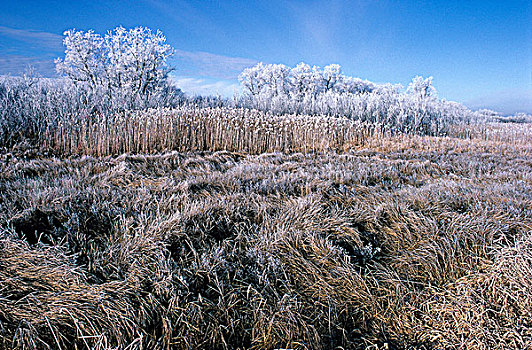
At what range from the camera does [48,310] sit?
1.65m

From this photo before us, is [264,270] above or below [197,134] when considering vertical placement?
below

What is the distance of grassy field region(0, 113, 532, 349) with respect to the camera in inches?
64.5

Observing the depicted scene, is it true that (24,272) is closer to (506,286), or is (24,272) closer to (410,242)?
(410,242)

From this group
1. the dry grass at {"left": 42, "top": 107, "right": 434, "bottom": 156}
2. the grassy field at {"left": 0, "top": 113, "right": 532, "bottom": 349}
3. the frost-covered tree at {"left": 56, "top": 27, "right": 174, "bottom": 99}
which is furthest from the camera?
the frost-covered tree at {"left": 56, "top": 27, "right": 174, "bottom": 99}

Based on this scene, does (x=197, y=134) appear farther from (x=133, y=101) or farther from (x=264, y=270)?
(x=264, y=270)

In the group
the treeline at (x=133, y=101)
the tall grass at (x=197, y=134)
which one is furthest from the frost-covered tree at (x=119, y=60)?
the tall grass at (x=197, y=134)

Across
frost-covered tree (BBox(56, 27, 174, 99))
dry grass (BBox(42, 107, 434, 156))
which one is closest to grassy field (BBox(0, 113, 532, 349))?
dry grass (BBox(42, 107, 434, 156))

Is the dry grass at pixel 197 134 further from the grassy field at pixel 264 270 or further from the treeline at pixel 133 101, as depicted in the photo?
the grassy field at pixel 264 270

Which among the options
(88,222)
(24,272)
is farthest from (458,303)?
(88,222)

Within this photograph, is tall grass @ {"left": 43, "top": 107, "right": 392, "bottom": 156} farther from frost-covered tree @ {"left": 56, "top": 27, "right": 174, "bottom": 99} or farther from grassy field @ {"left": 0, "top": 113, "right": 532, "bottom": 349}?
frost-covered tree @ {"left": 56, "top": 27, "right": 174, "bottom": 99}

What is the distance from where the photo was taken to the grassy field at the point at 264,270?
1639mm

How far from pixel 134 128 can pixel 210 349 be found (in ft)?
23.7

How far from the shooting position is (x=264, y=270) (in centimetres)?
204

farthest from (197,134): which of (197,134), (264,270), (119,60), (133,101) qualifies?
(119,60)
